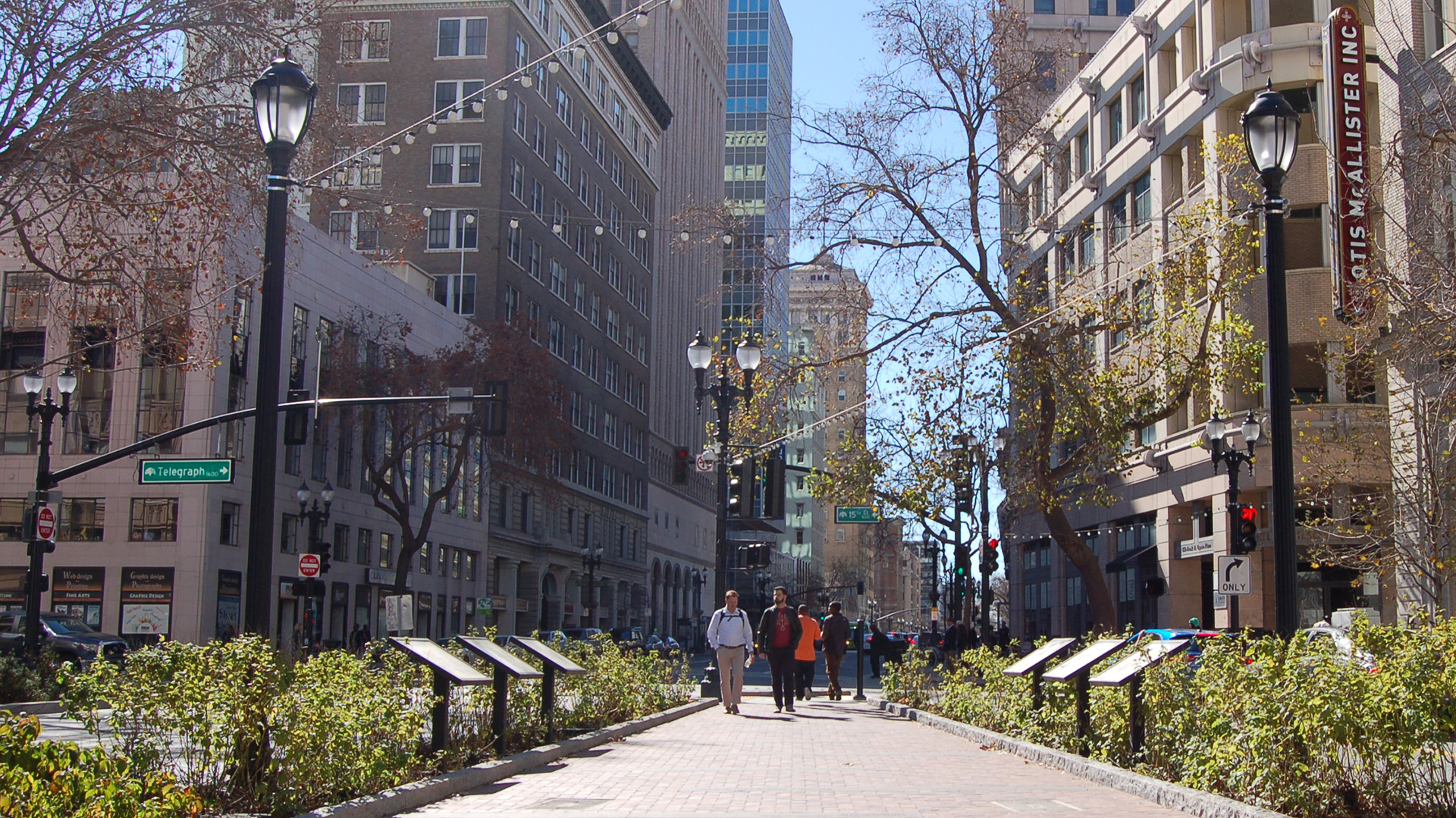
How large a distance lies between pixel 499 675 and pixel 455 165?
5745cm

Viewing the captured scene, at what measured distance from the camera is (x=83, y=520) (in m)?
45.1

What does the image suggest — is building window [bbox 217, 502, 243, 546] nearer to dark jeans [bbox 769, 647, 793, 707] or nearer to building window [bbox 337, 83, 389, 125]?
building window [bbox 337, 83, 389, 125]

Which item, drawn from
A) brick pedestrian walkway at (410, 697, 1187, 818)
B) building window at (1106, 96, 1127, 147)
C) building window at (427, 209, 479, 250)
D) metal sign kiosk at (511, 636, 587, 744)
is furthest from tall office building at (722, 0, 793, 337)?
metal sign kiosk at (511, 636, 587, 744)

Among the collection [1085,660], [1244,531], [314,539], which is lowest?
[1085,660]

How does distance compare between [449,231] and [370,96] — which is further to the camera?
[370,96]

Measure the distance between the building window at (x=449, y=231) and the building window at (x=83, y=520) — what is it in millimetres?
24903

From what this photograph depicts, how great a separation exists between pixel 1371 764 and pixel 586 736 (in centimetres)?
863

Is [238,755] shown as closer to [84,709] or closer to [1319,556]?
[84,709]

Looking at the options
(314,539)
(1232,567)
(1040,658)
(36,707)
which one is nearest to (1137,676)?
(1040,658)

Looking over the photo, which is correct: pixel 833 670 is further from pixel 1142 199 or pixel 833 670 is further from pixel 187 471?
pixel 1142 199

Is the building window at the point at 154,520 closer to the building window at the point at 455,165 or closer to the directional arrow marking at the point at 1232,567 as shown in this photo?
the building window at the point at 455,165

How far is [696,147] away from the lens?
111000 mm

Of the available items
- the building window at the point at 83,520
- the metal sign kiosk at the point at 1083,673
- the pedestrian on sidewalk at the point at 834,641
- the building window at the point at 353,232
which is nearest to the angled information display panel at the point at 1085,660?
the metal sign kiosk at the point at 1083,673

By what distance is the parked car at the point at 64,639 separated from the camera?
103 feet
